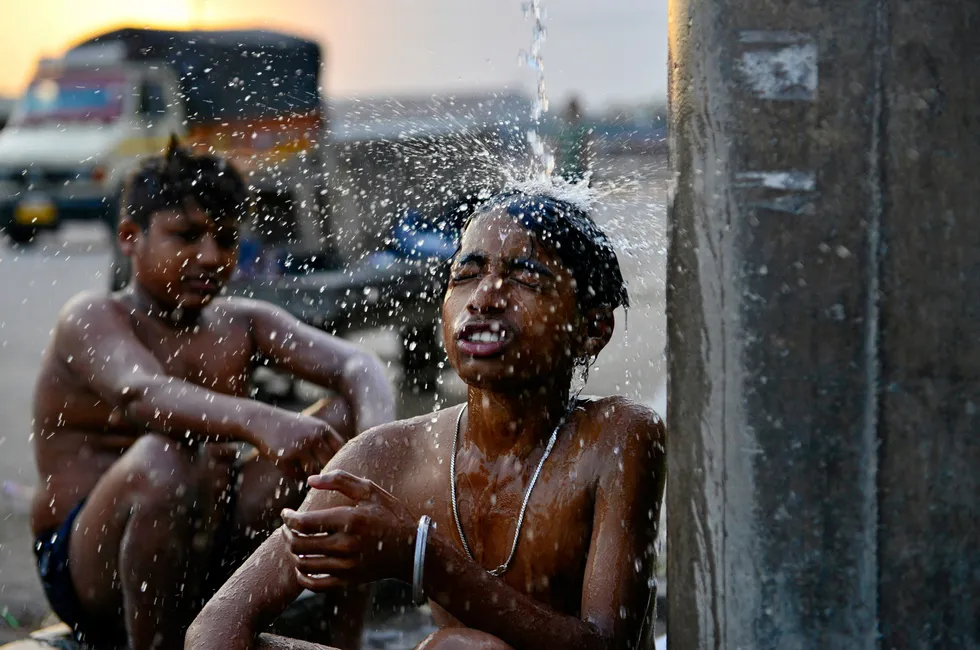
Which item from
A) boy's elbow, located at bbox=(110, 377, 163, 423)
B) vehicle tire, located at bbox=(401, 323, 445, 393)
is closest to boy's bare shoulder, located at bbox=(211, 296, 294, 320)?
boy's elbow, located at bbox=(110, 377, 163, 423)

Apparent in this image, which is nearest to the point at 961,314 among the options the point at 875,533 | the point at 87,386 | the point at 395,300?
the point at 875,533

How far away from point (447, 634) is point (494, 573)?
29cm

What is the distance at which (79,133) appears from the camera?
689 inches

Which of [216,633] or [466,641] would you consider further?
[216,633]

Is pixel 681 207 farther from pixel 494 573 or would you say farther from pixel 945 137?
pixel 494 573

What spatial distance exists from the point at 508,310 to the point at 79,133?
16567mm

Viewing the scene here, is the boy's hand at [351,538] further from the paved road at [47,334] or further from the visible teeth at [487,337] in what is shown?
the paved road at [47,334]

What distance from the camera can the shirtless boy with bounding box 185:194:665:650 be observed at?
2.19 metres

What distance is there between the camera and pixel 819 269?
5.31 feet

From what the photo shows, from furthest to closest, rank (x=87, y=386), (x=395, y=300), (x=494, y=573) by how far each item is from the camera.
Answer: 1. (x=395, y=300)
2. (x=87, y=386)
3. (x=494, y=573)

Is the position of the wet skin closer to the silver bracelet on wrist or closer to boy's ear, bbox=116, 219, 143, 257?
boy's ear, bbox=116, 219, 143, 257

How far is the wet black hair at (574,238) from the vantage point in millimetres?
2361

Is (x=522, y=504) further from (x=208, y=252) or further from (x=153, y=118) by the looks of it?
(x=153, y=118)

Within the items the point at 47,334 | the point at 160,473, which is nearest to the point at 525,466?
the point at 160,473
